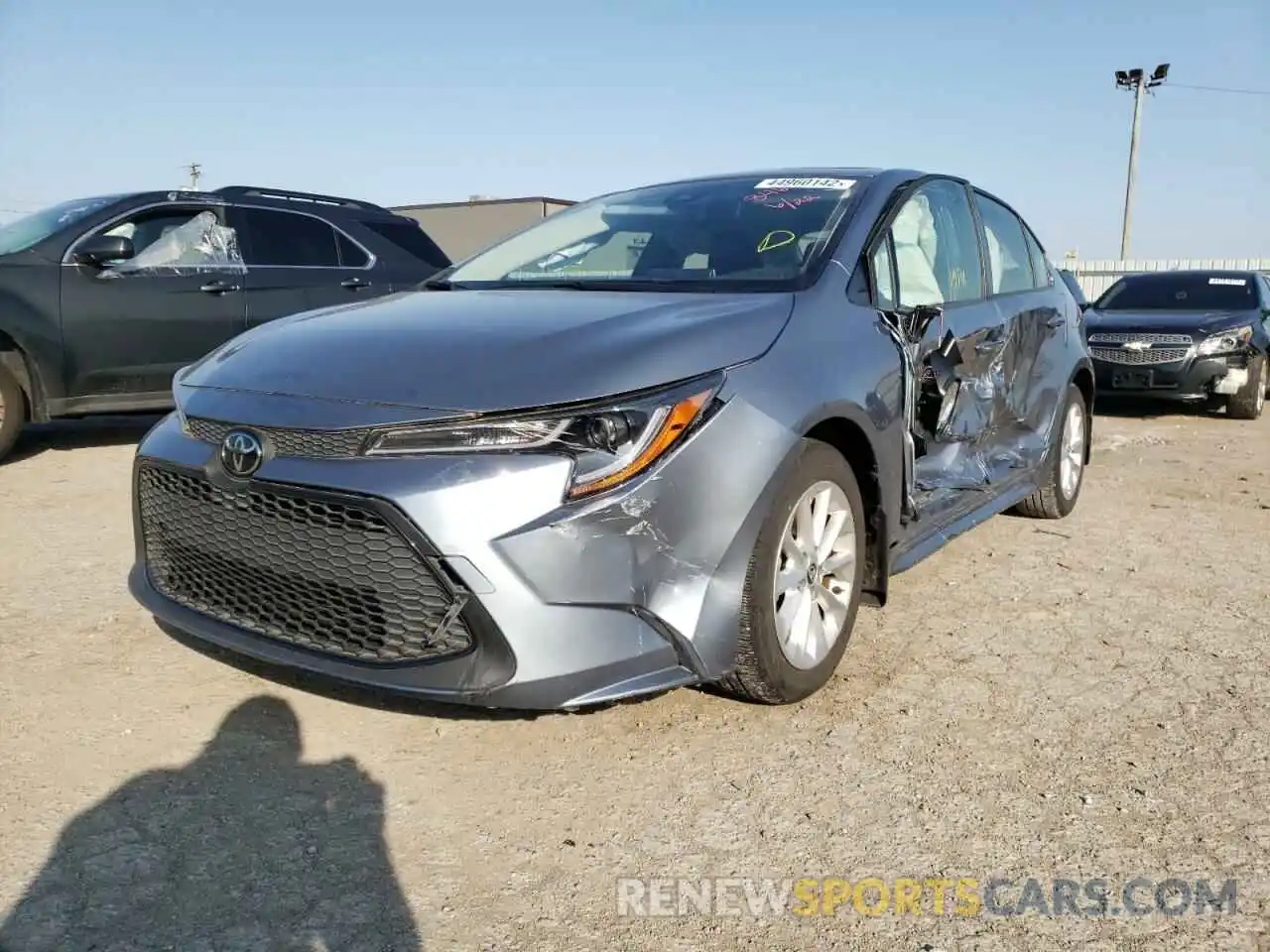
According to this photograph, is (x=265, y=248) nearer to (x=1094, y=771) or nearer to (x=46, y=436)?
(x=46, y=436)

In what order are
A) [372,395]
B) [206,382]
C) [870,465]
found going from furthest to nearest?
[870,465]
[206,382]
[372,395]

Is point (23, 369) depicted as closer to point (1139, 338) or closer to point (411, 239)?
point (411, 239)

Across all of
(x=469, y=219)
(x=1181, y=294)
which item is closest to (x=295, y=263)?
(x=1181, y=294)

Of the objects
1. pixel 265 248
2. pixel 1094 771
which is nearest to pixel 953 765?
pixel 1094 771

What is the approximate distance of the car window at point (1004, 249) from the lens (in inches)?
178

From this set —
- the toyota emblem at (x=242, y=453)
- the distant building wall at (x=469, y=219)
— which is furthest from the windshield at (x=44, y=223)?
the distant building wall at (x=469, y=219)

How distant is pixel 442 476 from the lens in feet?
7.61

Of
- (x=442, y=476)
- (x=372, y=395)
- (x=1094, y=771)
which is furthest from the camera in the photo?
(x=1094, y=771)

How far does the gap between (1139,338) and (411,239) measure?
6449mm

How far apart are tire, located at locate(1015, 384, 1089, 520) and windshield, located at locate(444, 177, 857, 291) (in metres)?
2.02

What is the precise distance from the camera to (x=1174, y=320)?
973cm

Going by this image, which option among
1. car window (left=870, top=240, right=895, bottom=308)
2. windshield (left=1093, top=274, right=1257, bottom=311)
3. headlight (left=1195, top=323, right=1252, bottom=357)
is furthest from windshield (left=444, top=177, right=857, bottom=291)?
windshield (left=1093, top=274, right=1257, bottom=311)

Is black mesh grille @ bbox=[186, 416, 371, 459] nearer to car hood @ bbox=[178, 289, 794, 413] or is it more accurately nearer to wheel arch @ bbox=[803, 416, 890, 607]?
car hood @ bbox=[178, 289, 794, 413]

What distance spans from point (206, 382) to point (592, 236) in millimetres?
1591
